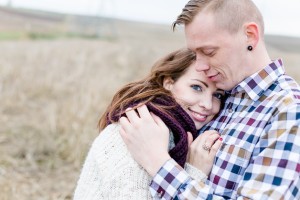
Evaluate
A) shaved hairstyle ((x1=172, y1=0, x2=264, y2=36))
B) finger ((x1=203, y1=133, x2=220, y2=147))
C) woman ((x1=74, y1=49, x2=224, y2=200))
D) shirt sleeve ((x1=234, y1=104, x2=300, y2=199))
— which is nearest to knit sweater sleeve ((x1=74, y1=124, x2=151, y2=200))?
woman ((x1=74, y1=49, x2=224, y2=200))

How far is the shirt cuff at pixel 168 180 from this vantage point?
73.7 inches

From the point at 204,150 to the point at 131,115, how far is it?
11.8 inches

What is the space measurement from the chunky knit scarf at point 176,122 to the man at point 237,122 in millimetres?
37

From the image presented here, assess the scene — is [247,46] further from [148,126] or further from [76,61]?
[76,61]

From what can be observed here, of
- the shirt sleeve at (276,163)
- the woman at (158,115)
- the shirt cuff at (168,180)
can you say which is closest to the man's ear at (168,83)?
the woman at (158,115)

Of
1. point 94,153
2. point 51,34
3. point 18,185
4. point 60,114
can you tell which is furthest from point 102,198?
point 51,34

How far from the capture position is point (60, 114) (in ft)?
19.2

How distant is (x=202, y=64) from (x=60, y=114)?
3.95 m

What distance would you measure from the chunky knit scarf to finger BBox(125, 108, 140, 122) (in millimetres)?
40

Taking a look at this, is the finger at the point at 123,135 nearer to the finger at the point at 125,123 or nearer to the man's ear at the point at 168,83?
the finger at the point at 125,123

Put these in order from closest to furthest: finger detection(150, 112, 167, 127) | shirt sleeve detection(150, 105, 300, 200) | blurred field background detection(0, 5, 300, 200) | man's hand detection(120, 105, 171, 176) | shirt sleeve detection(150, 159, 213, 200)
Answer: shirt sleeve detection(150, 105, 300, 200)
shirt sleeve detection(150, 159, 213, 200)
man's hand detection(120, 105, 171, 176)
finger detection(150, 112, 167, 127)
blurred field background detection(0, 5, 300, 200)

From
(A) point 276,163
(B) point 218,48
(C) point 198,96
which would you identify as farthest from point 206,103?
(A) point 276,163

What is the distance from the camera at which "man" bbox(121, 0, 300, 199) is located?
5.57 ft

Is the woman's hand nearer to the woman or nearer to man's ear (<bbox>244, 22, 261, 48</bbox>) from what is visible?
the woman
